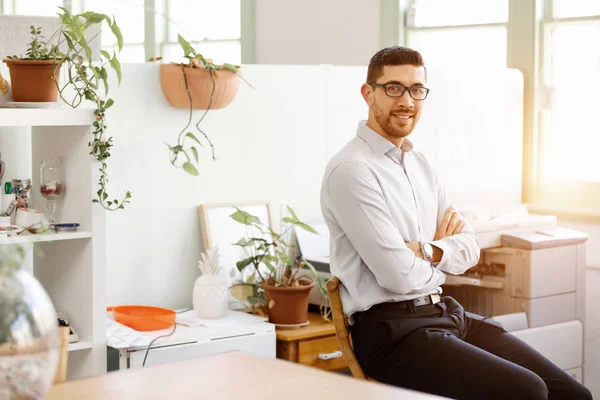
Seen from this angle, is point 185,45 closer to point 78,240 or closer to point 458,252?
point 78,240

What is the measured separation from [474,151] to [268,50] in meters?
2.02

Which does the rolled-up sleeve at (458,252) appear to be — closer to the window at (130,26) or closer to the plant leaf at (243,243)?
the plant leaf at (243,243)

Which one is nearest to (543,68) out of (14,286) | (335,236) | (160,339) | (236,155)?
(236,155)

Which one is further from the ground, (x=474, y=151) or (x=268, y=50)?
(x=268, y=50)

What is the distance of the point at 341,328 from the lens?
2.76 metres

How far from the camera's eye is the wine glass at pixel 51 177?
2.99 meters

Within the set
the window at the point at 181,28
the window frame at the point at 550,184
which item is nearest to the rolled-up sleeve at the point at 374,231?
the window frame at the point at 550,184

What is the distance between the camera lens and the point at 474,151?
455cm

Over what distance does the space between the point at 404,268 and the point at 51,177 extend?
4.00ft

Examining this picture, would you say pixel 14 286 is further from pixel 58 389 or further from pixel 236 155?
pixel 236 155

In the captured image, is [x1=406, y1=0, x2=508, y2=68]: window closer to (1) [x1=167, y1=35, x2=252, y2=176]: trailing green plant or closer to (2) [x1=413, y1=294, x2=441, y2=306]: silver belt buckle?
(1) [x1=167, y1=35, x2=252, y2=176]: trailing green plant

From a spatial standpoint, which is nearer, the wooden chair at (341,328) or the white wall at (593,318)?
the wooden chair at (341,328)

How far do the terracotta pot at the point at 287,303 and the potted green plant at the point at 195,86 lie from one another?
1.80 ft

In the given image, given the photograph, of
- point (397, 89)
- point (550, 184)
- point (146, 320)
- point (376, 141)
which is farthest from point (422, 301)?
point (550, 184)
